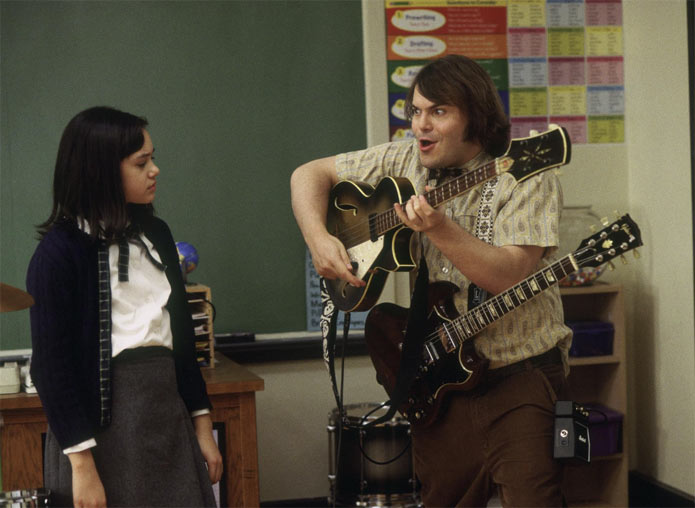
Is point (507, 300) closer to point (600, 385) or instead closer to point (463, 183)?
point (463, 183)

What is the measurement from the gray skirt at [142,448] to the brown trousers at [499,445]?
1.86 ft

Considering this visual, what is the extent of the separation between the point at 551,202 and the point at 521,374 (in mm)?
394

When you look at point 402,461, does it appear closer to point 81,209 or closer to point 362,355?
point 362,355

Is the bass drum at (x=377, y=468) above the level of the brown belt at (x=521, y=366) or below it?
below

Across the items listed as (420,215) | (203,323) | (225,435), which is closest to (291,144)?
(203,323)

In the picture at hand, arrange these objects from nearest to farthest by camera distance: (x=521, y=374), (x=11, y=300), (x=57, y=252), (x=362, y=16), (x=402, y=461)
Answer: (x=11, y=300), (x=57, y=252), (x=521, y=374), (x=402, y=461), (x=362, y=16)

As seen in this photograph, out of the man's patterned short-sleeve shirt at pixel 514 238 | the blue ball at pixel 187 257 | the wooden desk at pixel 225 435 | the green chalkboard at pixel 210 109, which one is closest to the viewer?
the man's patterned short-sleeve shirt at pixel 514 238

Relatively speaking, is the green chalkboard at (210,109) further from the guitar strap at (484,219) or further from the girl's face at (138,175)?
the guitar strap at (484,219)

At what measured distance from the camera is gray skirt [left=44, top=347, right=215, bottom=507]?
173 cm

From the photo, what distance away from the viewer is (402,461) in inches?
129

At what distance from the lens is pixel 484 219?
72.8 inches

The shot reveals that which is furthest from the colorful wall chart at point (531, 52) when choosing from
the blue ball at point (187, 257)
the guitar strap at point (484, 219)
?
the guitar strap at point (484, 219)

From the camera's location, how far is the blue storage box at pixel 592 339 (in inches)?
137

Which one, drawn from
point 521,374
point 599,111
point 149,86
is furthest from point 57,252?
point 599,111
